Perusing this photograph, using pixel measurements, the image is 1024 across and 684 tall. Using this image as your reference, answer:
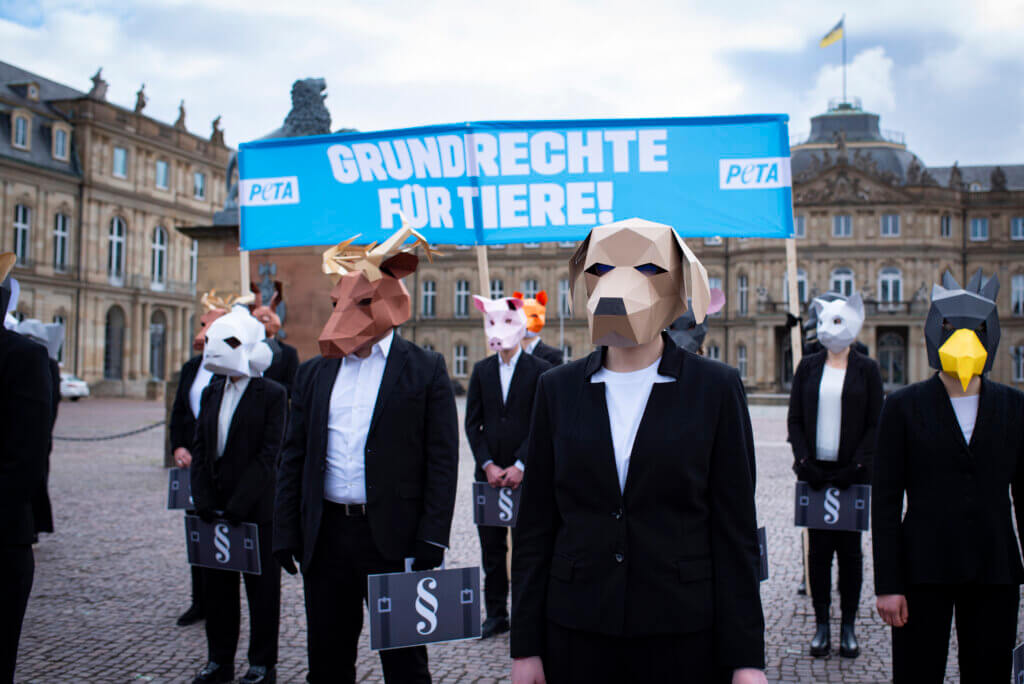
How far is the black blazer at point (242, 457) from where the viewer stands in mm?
4898

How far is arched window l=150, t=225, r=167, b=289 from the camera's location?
2032 inches

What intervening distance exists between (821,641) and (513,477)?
2020 millimetres

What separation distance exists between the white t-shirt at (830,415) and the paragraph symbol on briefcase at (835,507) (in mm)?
240

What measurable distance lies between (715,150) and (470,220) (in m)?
1.80

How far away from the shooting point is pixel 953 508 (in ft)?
11.7

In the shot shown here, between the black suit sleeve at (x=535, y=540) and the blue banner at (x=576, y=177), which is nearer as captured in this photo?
the black suit sleeve at (x=535, y=540)

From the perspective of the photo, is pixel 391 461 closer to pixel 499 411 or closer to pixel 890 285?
pixel 499 411

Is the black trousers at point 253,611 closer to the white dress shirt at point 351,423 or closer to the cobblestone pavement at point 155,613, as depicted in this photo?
the cobblestone pavement at point 155,613

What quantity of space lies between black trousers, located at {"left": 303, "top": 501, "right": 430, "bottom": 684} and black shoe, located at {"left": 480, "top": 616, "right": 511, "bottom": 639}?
2018mm

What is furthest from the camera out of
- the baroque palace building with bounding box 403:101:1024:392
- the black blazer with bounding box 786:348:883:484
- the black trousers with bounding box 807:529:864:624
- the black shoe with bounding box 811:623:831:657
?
the baroque palace building with bounding box 403:101:1024:392

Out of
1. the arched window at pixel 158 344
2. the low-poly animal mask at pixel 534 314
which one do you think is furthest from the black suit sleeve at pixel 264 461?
the arched window at pixel 158 344

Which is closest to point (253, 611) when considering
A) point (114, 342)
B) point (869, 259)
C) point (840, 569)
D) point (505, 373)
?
point (505, 373)

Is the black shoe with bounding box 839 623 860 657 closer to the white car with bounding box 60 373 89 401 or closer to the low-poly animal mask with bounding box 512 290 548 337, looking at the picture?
the low-poly animal mask with bounding box 512 290 548 337

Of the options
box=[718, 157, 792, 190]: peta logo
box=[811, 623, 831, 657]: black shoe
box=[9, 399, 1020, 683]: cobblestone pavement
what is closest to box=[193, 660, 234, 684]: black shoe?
box=[9, 399, 1020, 683]: cobblestone pavement
